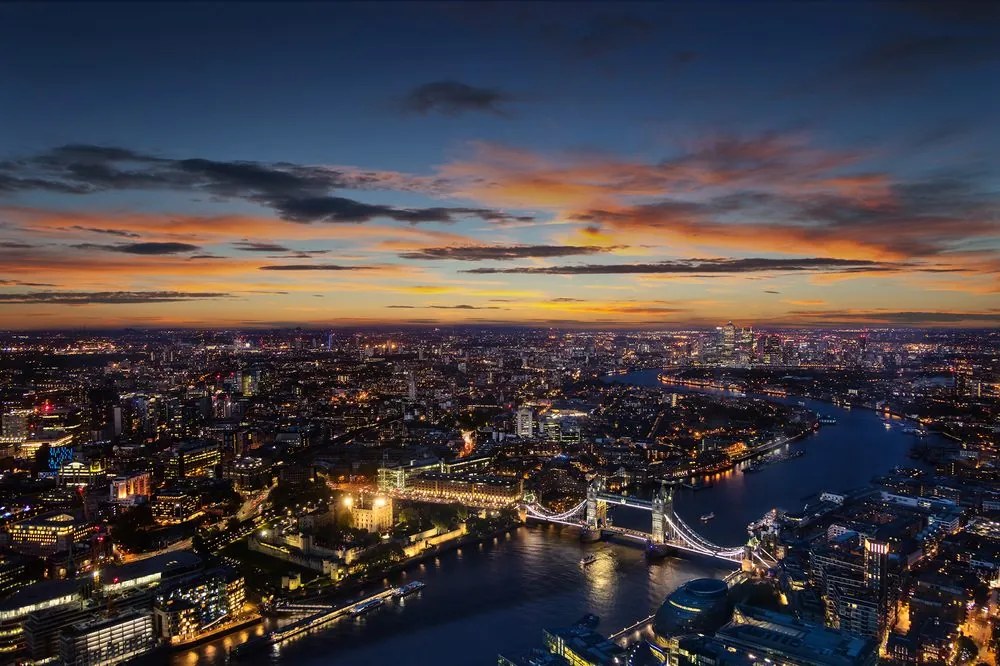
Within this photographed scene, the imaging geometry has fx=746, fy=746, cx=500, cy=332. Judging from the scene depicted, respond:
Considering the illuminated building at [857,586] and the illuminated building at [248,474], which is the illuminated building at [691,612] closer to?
the illuminated building at [857,586]

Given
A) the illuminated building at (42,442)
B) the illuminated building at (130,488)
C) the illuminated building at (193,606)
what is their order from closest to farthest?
the illuminated building at (193,606)
the illuminated building at (130,488)
the illuminated building at (42,442)

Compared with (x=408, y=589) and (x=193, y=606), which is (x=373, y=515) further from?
(x=193, y=606)

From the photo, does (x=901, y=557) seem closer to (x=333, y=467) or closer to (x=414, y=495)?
(x=414, y=495)

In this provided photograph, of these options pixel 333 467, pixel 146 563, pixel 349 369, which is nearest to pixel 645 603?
pixel 146 563

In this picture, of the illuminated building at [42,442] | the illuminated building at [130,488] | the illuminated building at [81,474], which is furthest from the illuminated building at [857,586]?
the illuminated building at [42,442]

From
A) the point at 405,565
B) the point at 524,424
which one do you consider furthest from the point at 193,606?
the point at 524,424

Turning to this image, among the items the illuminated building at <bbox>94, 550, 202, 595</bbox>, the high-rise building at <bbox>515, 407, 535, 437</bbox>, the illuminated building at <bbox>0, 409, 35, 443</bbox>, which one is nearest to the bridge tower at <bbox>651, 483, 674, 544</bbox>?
the illuminated building at <bbox>94, 550, 202, 595</bbox>

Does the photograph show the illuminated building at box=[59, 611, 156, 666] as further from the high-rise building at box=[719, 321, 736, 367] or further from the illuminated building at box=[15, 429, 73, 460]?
the high-rise building at box=[719, 321, 736, 367]
